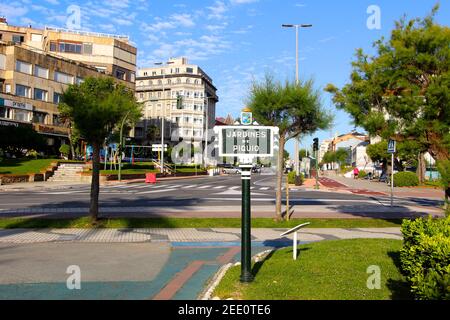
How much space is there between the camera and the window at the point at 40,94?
54.3 m

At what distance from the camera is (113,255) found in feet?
29.6

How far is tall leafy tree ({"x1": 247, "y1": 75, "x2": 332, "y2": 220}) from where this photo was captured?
12.8 m

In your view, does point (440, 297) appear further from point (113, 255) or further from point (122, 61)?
point (122, 61)

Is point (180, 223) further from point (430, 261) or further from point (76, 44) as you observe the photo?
point (76, 44)

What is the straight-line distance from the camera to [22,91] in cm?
5250

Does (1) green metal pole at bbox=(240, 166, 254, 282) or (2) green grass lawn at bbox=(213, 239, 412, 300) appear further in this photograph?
(1) green metal pole at bbox=(240, 166, 254, 282)

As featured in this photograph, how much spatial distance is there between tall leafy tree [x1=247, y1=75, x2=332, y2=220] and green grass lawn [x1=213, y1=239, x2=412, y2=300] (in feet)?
16.5

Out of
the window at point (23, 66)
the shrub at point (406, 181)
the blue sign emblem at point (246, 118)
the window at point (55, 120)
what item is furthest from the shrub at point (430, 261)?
the window at point (55, 120)

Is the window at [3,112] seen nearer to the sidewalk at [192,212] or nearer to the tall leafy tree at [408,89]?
the sidewalk at [192,212]

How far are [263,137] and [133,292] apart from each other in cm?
294

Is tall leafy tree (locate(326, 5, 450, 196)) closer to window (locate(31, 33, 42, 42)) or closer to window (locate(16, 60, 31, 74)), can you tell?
window (locate(16, 60, 31, 74))

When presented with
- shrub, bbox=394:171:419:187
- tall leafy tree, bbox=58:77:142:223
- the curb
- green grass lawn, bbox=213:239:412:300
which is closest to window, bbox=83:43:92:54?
shrub, bbox=394:171:419:187

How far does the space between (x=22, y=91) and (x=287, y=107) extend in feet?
157

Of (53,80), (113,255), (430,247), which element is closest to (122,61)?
(53,80)
